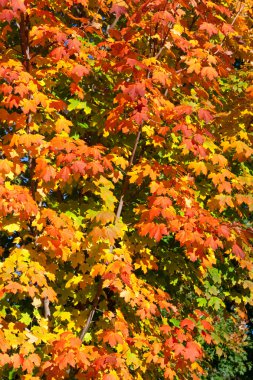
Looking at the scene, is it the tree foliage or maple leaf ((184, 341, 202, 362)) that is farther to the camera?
maple leaf ((184, 341, 202, 362))

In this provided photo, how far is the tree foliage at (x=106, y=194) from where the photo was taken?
14.3 ft

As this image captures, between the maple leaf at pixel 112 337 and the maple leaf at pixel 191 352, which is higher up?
the maple leaf at pixel 112 337

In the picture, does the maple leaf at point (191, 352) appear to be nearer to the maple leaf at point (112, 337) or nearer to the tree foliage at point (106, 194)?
the tree foliage at point (106, 194)

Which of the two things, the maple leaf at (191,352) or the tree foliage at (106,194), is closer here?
the tree foliage at (106,194)

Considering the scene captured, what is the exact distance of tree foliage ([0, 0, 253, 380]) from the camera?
172 inches

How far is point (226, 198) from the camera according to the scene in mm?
5406

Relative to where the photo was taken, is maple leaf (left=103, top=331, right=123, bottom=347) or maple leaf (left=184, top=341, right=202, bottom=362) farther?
maple leaf (left=184, top=341, right=202, bottom=362)

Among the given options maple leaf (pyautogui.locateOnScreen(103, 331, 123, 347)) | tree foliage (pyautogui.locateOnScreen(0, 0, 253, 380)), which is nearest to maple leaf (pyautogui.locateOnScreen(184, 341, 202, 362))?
tree foliage (pyautogui.locateOnScreen(0, 0, 253, 380))

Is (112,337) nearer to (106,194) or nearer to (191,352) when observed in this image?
(191,352)

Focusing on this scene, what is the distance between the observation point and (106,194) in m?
5.00

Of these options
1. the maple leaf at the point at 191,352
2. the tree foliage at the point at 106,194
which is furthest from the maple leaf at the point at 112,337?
the maple leaf at the point at 191,352

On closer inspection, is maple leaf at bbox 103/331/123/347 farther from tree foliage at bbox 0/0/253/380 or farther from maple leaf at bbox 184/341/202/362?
maple leaf at bbox 184/341/202/362

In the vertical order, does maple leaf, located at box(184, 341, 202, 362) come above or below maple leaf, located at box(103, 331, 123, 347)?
below

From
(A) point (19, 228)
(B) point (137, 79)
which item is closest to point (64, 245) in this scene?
(A) point (19, 228)
